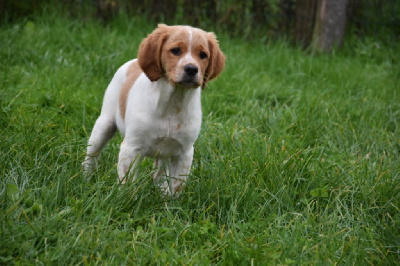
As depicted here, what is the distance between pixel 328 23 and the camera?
799 centimetres

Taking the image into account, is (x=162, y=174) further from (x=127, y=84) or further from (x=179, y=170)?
(x=127, y=84)

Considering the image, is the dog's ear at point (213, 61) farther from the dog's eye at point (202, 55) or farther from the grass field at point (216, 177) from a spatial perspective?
the grass field at point (216, 177)

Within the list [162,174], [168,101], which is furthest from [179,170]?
[168,101]

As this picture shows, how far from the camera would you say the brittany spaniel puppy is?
12.0 feet

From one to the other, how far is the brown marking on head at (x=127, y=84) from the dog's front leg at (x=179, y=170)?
504 millimetres

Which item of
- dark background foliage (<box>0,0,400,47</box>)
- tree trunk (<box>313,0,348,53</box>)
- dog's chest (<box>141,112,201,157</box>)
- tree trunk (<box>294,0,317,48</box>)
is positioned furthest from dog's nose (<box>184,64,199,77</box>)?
tree trunk (<box>294,0,317,48</box>)

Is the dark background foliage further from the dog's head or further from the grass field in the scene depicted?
the dog's head

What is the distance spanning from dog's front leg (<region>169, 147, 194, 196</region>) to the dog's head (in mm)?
534

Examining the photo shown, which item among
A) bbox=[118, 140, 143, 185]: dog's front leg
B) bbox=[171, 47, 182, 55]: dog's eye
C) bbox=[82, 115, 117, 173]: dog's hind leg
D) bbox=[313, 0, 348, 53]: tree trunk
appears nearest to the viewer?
bbox=[171, 47, 182, 55]: dog's eye

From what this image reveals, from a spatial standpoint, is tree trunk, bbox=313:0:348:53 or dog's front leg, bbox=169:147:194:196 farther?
tree trunk, bbox=313:0:348:53

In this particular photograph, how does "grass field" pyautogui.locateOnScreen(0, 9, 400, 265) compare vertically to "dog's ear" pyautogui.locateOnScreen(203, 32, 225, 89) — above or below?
below

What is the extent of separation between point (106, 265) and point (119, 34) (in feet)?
16.6

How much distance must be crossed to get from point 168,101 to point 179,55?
1.05 feet

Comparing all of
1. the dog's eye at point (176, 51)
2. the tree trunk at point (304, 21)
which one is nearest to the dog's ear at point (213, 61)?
the dog's eye at point (176, 51)
